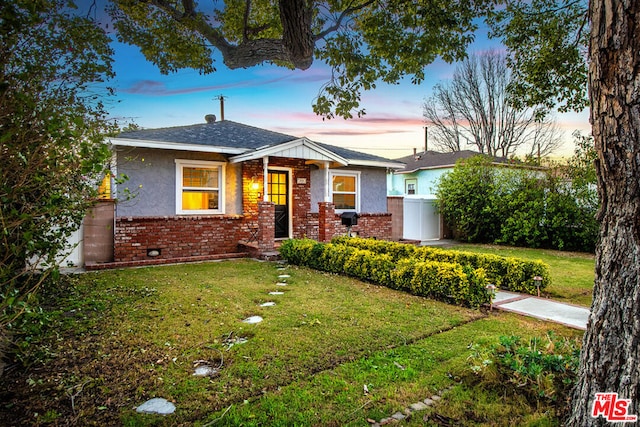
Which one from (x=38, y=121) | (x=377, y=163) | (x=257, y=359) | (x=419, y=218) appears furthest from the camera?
(x=419, y=218)

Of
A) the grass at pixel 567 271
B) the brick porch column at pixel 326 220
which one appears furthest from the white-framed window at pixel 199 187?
the grass at pixel 567 271

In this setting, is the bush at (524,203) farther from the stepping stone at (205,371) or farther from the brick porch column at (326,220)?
the stepping stone at (205,371)

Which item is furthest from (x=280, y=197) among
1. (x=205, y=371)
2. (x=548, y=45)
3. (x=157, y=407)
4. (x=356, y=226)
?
(x=157, y=407)

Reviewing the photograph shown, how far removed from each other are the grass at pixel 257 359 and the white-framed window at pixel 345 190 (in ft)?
24.5

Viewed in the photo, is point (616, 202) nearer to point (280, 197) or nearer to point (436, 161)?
point (280, 197)

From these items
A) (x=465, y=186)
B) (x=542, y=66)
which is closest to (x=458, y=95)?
(x=465, y=186)

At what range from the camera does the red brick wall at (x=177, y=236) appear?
9.18m

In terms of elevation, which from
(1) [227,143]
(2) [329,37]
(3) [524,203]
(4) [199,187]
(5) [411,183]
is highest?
(2) [329,37]

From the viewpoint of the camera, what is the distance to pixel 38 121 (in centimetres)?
298

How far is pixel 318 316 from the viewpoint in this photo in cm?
487

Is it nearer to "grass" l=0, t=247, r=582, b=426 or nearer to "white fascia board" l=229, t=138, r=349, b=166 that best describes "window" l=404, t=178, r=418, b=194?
"white fascia board" l=229, t=138, r=349, b=166

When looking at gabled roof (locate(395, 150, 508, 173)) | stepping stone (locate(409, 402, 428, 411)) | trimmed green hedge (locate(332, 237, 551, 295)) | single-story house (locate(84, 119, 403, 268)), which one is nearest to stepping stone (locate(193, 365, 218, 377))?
stepping stone (locate(409, 402, 428, 411))

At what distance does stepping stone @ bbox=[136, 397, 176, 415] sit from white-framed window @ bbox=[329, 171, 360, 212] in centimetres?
1064

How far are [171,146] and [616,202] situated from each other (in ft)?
31.7
